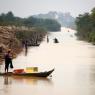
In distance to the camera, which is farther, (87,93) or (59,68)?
Answer: (59,68)

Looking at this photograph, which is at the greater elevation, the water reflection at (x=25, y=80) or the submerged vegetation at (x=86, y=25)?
the submerged vegetation at (x=86, y=25)

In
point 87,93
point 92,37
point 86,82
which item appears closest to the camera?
point 87,93

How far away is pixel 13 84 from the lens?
3356 centimetres

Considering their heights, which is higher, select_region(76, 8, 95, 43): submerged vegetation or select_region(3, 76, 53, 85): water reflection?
select_region(76, 8, 95, 43): submerged vegetation

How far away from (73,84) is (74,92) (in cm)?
359

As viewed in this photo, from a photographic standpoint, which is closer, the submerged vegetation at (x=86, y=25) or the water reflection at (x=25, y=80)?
the water reflection at (x=25, y=80)

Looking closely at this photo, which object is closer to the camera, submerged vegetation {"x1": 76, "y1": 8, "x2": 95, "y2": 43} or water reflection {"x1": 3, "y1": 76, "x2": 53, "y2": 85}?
→ water reflection {"x1": 3, "y1": 76, "x2": 53, "y2": 85}

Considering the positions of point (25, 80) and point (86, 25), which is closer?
point (25, 80)

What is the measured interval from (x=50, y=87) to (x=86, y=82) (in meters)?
3.52

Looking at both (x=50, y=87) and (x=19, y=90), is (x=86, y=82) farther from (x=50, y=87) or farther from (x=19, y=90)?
(x=19, y=90)

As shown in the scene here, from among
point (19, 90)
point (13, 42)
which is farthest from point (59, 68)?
point (13, 42)

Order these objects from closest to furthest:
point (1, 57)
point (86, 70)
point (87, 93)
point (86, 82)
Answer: point (87, 93), point (86, 82), point (86, 70), point (1, 57)

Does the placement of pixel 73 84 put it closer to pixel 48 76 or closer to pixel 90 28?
pixel 48 76

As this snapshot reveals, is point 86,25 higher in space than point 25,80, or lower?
higher
